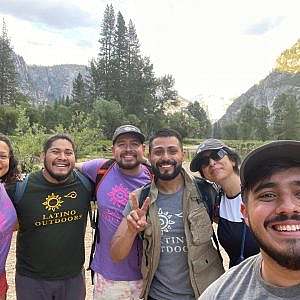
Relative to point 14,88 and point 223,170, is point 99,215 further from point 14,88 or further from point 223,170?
point 14,88

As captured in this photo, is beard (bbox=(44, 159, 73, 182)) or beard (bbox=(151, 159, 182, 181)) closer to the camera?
beard (bbox=(151, 159, 182, 181))

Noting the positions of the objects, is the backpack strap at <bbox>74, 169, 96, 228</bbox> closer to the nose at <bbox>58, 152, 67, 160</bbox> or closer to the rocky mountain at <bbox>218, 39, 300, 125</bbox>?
the nose at <bbox>58, 152, 67, 160</bbox>

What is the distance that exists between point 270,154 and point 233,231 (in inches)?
53.4

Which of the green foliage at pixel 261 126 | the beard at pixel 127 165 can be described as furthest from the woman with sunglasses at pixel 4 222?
the green foliage at pixel 261 126

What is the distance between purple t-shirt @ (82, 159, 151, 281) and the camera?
9.70 ft

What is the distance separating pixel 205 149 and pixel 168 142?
264mm

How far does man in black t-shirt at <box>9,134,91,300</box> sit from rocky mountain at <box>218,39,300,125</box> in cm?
10913

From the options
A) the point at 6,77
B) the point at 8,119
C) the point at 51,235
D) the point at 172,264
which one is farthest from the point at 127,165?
the point at 6,77

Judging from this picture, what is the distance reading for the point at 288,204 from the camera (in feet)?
4.36

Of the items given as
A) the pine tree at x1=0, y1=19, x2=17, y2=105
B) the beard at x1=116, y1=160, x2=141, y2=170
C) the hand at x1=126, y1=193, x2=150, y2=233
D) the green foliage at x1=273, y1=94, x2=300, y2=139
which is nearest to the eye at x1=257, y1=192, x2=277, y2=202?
the hand at x1=126, y1=193, x2=150, y2=233

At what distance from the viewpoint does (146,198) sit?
265 centimetres

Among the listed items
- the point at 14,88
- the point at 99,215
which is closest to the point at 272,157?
the point at 99,215

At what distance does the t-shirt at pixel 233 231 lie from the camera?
2607 millimetres

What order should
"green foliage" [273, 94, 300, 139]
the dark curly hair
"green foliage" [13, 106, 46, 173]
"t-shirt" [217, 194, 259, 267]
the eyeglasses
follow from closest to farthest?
"t-shirt" [217, 194, 259, 267] < the eyeglasses < the dark curly hair < "green foliage" [13, 106, 46, 173] < "green foliage" [273, 94, 300, 139]
